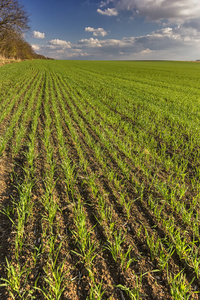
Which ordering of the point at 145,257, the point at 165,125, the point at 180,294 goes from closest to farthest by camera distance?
the point at 180,294
the point at 145,257
the point at 165,125

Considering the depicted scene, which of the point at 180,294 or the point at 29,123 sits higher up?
the point at 29,123

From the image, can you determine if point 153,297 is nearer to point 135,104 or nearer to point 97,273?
point 97,273

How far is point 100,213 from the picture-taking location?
3744 mm

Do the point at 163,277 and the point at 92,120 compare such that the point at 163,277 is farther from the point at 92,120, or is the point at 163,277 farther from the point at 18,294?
the point at 92,120

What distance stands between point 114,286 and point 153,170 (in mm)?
3722

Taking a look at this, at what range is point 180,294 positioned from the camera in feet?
7.22

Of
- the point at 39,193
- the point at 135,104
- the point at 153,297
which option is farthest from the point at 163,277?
the point at 135,104

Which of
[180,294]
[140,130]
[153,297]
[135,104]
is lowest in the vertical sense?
[153,297]

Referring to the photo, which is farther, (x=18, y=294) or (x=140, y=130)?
(x=140, y=130)

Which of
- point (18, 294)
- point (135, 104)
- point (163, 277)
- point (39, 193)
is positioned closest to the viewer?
point (18, 294)

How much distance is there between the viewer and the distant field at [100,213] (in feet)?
8.16

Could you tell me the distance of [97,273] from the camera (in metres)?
2.62

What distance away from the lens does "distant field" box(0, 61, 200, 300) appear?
249cm

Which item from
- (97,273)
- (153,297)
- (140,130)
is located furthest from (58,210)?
(140,130)
